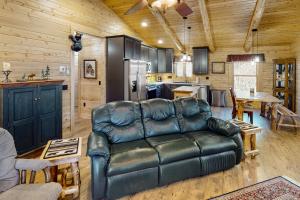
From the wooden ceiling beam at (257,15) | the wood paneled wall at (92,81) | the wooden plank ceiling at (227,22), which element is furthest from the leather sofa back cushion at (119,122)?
the wooden ceiling beam at (257,15)

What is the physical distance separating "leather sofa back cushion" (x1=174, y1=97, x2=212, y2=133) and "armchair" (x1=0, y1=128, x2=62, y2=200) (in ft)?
6.95

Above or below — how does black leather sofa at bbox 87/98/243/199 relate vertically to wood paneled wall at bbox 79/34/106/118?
below

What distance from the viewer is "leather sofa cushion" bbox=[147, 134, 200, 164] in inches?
104

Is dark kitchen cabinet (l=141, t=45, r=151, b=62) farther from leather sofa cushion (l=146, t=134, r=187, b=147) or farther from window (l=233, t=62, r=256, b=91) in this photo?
leather sofa cushion (l=146, t=134, r=187, b=147)

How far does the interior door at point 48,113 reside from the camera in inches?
147

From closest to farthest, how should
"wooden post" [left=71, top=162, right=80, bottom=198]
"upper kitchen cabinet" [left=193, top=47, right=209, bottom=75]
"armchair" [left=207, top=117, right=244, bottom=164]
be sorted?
"wooden post" [left=71, top=162, right=80, bottom=198]
"armchair" [left=207, top=117, right=244, bottom=164]
"upper kitchen cabinet" [left=193, top=47, right=209, bottom=75]

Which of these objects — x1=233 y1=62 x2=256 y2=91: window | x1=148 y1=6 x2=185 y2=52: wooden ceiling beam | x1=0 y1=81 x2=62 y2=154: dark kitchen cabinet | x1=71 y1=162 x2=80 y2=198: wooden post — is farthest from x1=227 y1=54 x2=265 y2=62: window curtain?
x1=71 y1=162 x2=80 y2=198: wooden post

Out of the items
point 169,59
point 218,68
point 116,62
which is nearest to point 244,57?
point 218,68

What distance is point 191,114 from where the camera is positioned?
3.55m

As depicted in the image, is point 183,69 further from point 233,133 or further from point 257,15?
point 233,133

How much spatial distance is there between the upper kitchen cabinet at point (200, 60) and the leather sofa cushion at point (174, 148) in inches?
254

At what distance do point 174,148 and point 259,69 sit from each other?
282 inches

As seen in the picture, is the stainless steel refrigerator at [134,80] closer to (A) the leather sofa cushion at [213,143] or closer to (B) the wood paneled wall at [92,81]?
(B) the wood paneled wall at [92,81]

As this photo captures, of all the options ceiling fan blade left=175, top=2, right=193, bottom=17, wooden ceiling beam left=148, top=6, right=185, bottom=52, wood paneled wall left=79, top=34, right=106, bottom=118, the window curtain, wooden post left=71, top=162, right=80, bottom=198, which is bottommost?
wooden post left=71, top=162, right=80, bottom=198
